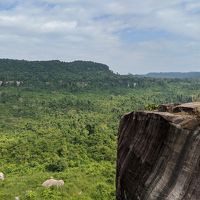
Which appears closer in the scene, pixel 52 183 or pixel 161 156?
pixel 161 156

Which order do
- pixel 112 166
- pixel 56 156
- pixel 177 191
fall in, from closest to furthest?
pixel 177 191, pixel 112 166, pixel 56 156

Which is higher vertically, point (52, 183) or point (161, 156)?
point (161, 156)

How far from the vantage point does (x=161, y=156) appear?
17359 mm

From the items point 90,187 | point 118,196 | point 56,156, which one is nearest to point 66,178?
point 90,187

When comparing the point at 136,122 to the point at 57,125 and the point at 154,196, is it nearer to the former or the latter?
the point at 154,196

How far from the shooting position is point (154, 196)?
55.0ft

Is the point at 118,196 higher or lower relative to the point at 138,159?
lower

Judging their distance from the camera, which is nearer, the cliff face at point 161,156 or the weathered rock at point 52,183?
the cliff face at point 161,156

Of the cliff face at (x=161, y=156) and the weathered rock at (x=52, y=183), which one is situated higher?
the cliff face at (x=161, y=156)

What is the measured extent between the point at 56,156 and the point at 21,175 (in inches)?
531

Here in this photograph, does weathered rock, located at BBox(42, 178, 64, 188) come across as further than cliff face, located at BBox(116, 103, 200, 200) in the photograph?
Yes

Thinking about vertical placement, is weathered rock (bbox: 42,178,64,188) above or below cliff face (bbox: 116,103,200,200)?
below

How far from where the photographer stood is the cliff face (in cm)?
1558

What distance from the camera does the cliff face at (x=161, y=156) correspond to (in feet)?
51.1
